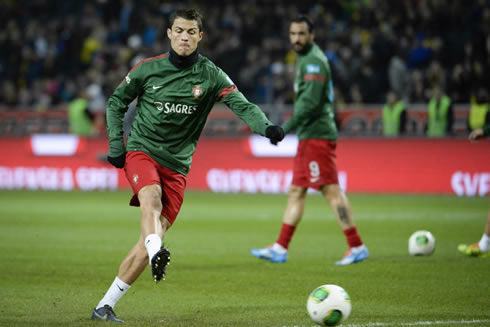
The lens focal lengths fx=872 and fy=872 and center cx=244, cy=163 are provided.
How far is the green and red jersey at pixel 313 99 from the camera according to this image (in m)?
9.77

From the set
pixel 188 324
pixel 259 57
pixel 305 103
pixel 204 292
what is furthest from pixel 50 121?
pixel 188 324

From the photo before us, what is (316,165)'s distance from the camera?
392 inches

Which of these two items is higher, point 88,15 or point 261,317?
point 88,15

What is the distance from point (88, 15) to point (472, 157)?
15221 mm

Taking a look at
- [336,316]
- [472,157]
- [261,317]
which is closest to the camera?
[336,316]

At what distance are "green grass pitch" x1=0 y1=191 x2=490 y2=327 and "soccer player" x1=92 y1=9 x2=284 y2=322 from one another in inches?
36.3

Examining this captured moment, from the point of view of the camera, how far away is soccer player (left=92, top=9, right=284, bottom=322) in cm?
670

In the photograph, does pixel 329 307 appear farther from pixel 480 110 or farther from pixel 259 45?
pixel 259 45

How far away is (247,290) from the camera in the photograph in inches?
318

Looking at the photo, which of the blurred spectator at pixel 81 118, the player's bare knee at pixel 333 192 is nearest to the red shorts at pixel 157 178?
the player's bare knee at pixel 333 192

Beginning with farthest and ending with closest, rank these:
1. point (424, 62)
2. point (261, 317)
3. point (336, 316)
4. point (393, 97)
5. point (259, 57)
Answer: point (259, 57), point (424, 62), point (393, 97), point (261, 317), point (336, 316)

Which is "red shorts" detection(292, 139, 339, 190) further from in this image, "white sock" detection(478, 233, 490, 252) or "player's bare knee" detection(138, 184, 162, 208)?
"player's bare knee" detection(138, 184, 162, 208)

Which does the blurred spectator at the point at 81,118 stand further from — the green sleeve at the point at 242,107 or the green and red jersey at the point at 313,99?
the green sleeve at the point at 242,107

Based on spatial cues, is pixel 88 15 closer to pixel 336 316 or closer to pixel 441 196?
pixel 441 196
